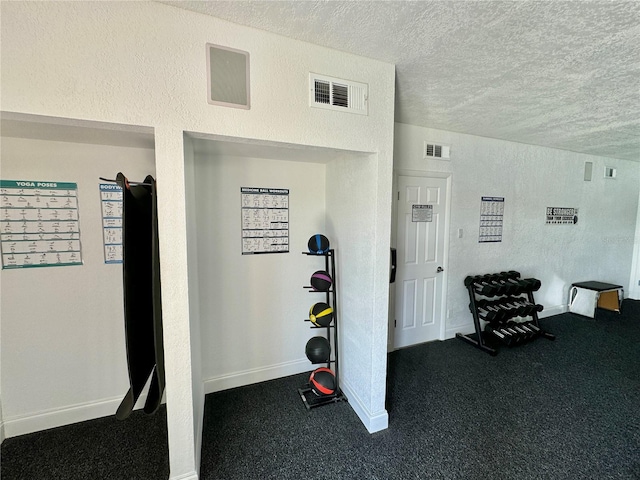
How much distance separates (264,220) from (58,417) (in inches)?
84.1

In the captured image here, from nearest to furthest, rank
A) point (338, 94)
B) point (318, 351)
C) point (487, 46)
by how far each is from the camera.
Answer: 1. point (487, 46)
2. point (338, 94)
3. point (318, 351)

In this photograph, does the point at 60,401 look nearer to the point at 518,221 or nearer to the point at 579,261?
the point at 518,221

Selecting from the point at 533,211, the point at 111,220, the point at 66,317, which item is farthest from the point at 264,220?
the point at 533,211

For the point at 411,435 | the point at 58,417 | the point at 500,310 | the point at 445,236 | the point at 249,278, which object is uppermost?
the point at 445,236

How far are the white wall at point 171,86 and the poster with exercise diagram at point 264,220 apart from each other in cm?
95

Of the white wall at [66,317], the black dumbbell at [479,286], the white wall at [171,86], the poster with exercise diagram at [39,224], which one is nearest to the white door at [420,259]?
the black dumbbell at [479,286]

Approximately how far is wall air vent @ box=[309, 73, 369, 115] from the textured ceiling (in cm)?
20

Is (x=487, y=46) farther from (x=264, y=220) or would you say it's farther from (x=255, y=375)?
(x=255, y=375)

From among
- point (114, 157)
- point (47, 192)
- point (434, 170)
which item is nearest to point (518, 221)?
point (434, 170)

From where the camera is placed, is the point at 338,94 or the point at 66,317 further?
the point at 66,317

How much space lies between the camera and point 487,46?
5.17ft

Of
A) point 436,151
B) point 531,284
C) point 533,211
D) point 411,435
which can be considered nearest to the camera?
point 411,435

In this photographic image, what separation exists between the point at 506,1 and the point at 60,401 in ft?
12.2

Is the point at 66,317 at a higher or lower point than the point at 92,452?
higher
